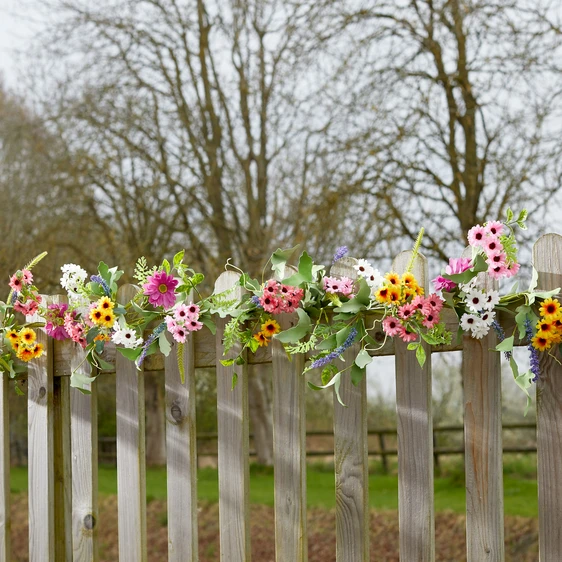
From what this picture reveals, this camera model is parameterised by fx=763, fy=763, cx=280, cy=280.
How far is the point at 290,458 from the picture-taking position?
2.64 metres

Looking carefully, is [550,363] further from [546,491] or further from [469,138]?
[469,138]

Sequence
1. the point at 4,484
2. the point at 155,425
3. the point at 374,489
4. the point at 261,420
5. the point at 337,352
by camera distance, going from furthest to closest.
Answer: the point at 155,425, the point at 261,420, the point at 374,489, the point at 4,484, the point at 337,352

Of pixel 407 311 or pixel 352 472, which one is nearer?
pixel 407 311

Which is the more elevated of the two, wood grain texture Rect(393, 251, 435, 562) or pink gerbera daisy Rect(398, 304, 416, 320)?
pink gerbera daisy Rect(398, 304, 416, 320)

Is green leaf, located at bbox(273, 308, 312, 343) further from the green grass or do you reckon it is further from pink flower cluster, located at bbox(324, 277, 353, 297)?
the green grass

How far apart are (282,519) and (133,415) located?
76cm

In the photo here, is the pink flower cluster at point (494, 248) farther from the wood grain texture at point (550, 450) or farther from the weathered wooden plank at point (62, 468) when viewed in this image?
the weathered wooden plank at point (62, 468)

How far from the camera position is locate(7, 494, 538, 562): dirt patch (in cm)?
622

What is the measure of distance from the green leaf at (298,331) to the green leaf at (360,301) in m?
Result: 0.13

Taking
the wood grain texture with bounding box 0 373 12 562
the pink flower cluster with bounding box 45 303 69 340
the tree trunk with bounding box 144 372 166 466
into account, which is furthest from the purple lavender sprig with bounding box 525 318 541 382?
the tree trunk with bounding box 144 372 166 466

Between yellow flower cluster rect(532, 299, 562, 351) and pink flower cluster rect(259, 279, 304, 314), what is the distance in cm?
77

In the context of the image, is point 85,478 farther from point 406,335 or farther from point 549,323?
point 549,323

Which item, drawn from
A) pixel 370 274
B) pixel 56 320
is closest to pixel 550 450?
pixel 370 274

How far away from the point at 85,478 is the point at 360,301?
1.45m
